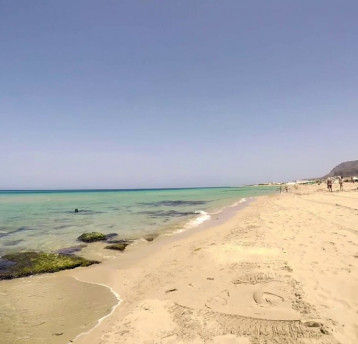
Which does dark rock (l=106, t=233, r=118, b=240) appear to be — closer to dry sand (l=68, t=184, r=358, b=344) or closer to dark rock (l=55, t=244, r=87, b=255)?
dark rock (l=55, t=244, r=87, b=255)

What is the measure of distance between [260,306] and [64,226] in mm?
18678

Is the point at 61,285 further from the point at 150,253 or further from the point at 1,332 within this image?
the point at 150,253

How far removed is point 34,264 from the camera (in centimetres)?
1056

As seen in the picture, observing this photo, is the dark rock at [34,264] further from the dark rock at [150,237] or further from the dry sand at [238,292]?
the dark rock at [150,237]

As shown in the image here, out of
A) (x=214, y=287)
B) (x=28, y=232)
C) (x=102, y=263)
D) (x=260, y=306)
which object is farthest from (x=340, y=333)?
(x=28, y=232)

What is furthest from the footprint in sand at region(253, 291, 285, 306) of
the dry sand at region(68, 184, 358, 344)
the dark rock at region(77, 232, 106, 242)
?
the dark rock at region(77, 232, 106, 242)

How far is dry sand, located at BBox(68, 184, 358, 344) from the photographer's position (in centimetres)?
514

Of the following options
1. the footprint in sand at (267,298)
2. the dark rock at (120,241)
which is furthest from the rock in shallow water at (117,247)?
the footprint in sand at (267,298)

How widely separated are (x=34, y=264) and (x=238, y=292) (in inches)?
313

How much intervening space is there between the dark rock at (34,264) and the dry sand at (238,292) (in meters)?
0.83

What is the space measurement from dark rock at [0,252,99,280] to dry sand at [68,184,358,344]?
830 mm

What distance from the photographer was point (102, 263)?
11414 millimetres

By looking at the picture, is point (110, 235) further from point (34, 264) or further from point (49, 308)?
point (49, 308)

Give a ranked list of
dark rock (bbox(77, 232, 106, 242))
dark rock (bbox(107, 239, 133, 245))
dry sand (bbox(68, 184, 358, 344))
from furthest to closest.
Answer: dark rock (bbox(77, 232, 106, 242)), dark rock (bbox(107, 239, 133, 245)), dry sand (bbox(68, 184, 358, 344))
